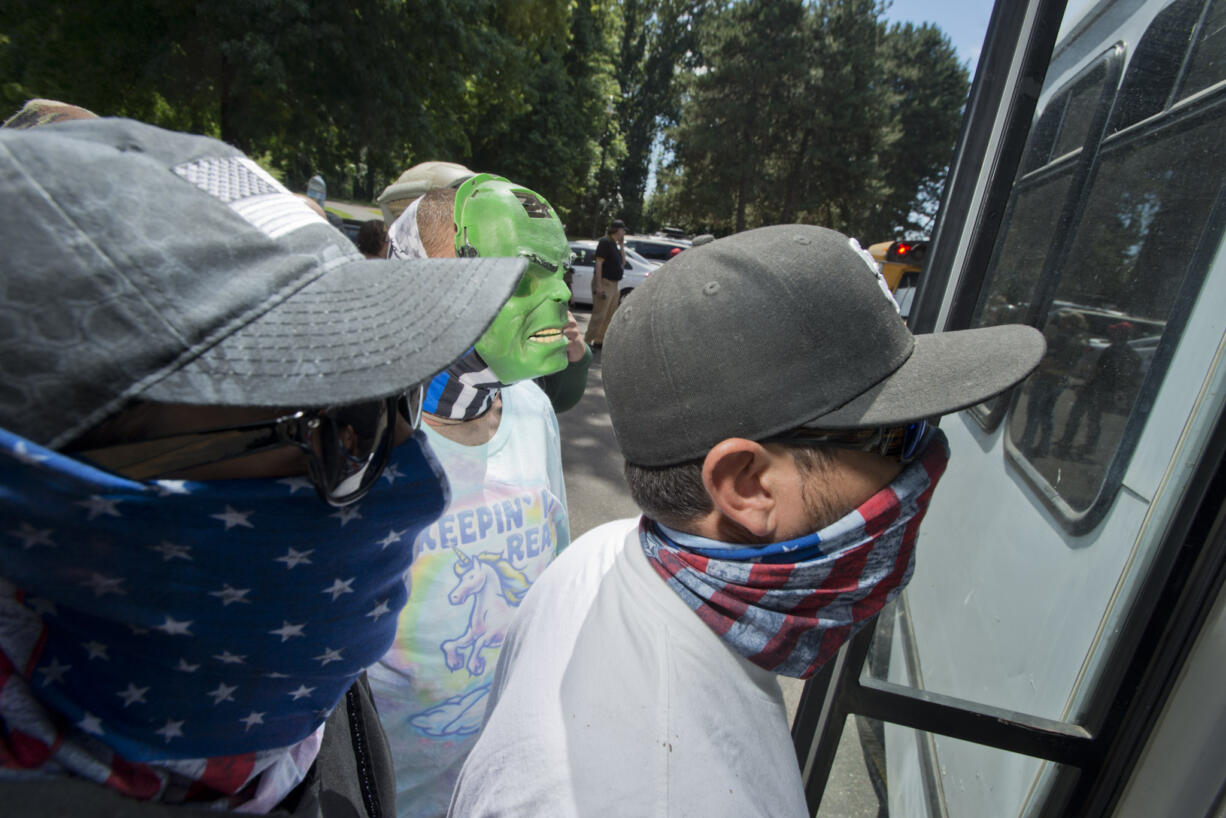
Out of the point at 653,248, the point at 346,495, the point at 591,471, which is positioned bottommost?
the point at 591,471

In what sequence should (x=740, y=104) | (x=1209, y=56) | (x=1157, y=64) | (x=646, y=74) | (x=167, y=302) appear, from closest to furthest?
(x=167, y=302), (x=1209, y=56), (x=1157, y=64), (x=740, y=104), (x=646, y=74)

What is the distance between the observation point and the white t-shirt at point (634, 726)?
0.78m

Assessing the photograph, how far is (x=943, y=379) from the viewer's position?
974 millimetres

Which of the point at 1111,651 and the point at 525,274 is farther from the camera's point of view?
the point at 525,274

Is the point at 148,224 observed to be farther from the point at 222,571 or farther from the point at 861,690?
the point at 861,690

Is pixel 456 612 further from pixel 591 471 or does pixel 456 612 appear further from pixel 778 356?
pixel 591 471

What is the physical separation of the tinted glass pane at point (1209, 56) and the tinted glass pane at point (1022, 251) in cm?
72

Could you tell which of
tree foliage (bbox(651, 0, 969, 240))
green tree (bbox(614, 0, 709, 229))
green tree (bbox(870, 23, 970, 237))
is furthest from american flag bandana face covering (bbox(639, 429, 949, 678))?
green tree (bbox(614, 0, 709, 229))

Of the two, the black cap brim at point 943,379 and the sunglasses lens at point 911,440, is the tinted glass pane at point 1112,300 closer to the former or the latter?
the black cap brim at point 943,379

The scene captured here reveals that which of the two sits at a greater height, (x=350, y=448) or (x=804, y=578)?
(x=350, y=448)

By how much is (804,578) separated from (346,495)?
0.65 metres

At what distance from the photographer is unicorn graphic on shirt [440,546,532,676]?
143 cm

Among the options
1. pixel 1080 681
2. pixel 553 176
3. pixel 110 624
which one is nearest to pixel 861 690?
pixel 1080 681

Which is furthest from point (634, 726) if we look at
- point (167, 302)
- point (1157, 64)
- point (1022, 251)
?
point (1022, 251)
